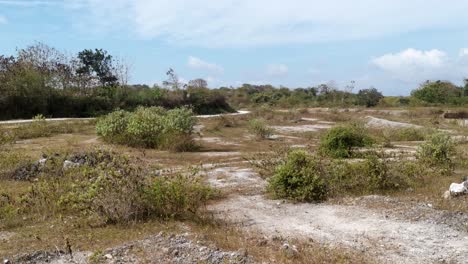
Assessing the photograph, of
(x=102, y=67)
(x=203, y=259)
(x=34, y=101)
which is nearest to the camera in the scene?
(x=203, y=259)

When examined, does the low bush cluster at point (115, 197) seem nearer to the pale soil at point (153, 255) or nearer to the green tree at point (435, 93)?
the pale soil at point (153, 255)

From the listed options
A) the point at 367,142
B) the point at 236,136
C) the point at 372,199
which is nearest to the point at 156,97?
the point at 236,136

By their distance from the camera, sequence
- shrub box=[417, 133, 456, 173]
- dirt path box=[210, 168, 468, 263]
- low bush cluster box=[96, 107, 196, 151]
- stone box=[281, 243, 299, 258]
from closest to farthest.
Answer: stone box=[281, 243, 299, 258] < dirt path box=[210, 168, 468, 263] < shrub box=[417, 133, 456, 173] < low bush cluster box=[96, 107, 196, 151]

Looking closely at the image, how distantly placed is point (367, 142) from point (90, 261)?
11.0m

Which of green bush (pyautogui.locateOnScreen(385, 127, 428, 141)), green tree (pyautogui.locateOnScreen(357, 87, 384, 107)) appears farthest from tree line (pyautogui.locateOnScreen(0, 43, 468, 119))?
green bush (pyautogui.locateOnScreen(385, 127, 428, 141))

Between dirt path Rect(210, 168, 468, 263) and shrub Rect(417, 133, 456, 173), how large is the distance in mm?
4400

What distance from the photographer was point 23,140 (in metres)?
21.7

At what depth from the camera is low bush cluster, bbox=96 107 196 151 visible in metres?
17.5

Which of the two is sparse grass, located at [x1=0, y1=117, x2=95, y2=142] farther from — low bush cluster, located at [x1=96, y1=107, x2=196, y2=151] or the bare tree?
the bare tree

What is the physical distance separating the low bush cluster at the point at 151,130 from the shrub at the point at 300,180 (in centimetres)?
802

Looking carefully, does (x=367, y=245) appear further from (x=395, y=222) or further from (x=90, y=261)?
(x=90, y=261)

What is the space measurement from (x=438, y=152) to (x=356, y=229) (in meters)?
5.81

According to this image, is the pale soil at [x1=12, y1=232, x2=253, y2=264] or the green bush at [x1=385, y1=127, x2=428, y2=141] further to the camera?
the green bush at [x1=385, y1=127, x2=428, y2=141]

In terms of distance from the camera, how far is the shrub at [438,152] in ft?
40.1
